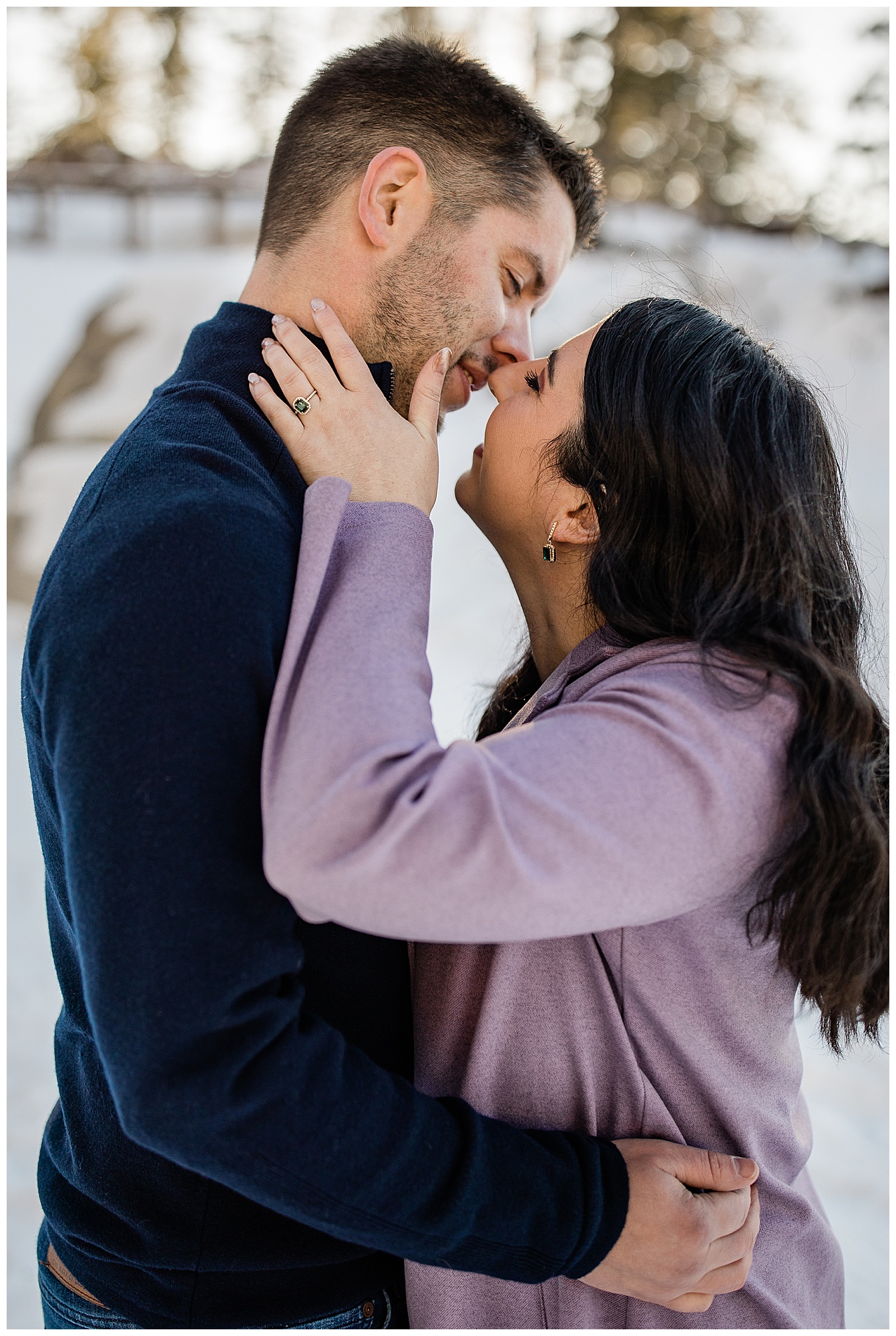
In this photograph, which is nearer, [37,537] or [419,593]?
[419,593]

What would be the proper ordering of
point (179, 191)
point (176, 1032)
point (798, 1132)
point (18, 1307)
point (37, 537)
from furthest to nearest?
point (179, 191), point (37, 537), point (18, 1307), point (798, 1132), point (176, 1032)

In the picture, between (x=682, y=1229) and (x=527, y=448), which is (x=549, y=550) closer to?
(x=527, y=448)

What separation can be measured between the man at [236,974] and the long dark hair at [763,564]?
0.32 meters

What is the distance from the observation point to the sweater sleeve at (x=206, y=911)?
3.05 ft

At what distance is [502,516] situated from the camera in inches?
64.7

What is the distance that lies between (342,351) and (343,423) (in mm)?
182

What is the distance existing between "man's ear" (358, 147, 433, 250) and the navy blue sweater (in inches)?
18.9

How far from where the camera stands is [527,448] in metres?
1.57

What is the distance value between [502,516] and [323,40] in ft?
42.2

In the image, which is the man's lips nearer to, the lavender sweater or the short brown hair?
the short brown hair

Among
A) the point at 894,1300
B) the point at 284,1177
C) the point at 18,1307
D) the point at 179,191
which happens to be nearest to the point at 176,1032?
the point at 284,1177

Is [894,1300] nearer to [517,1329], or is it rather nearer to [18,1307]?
[517,1329]

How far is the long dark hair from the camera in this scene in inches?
47.0

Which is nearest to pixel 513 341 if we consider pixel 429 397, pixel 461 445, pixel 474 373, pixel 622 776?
pixel 474 373
